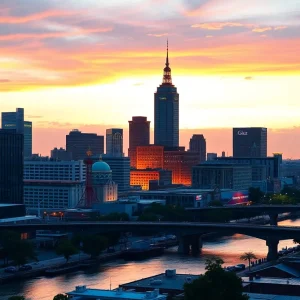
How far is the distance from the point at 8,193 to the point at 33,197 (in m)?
32.2

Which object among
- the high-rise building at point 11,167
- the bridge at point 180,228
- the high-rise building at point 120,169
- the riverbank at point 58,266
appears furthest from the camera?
the high-rise building at point 120,169

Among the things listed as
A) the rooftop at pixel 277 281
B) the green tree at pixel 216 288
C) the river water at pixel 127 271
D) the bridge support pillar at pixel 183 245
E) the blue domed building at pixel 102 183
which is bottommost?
the river water at pixel 127 271

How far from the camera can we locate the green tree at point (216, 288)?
4494 centimetres

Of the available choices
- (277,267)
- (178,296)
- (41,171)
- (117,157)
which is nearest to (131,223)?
(277,267)

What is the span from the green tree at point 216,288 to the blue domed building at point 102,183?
88.5m

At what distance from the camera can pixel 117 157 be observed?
7726 inches

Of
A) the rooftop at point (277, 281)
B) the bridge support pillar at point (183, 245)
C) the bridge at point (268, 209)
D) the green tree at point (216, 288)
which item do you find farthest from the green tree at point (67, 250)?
the bridge at point (268, 209)

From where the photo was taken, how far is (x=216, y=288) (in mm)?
45469

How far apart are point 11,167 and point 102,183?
26618 mm

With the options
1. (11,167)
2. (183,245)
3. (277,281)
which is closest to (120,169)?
(11,167)

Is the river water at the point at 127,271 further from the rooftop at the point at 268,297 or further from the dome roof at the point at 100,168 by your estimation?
the dome roof at the point at 100,168

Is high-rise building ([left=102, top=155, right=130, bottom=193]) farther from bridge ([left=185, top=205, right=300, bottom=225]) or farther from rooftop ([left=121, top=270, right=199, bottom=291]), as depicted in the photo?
rooftop ([left=121, top=270, right=199, bottom=291])

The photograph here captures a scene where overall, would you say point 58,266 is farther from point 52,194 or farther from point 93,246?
point 52,194

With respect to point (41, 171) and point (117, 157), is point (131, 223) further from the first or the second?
point (117, 157)
